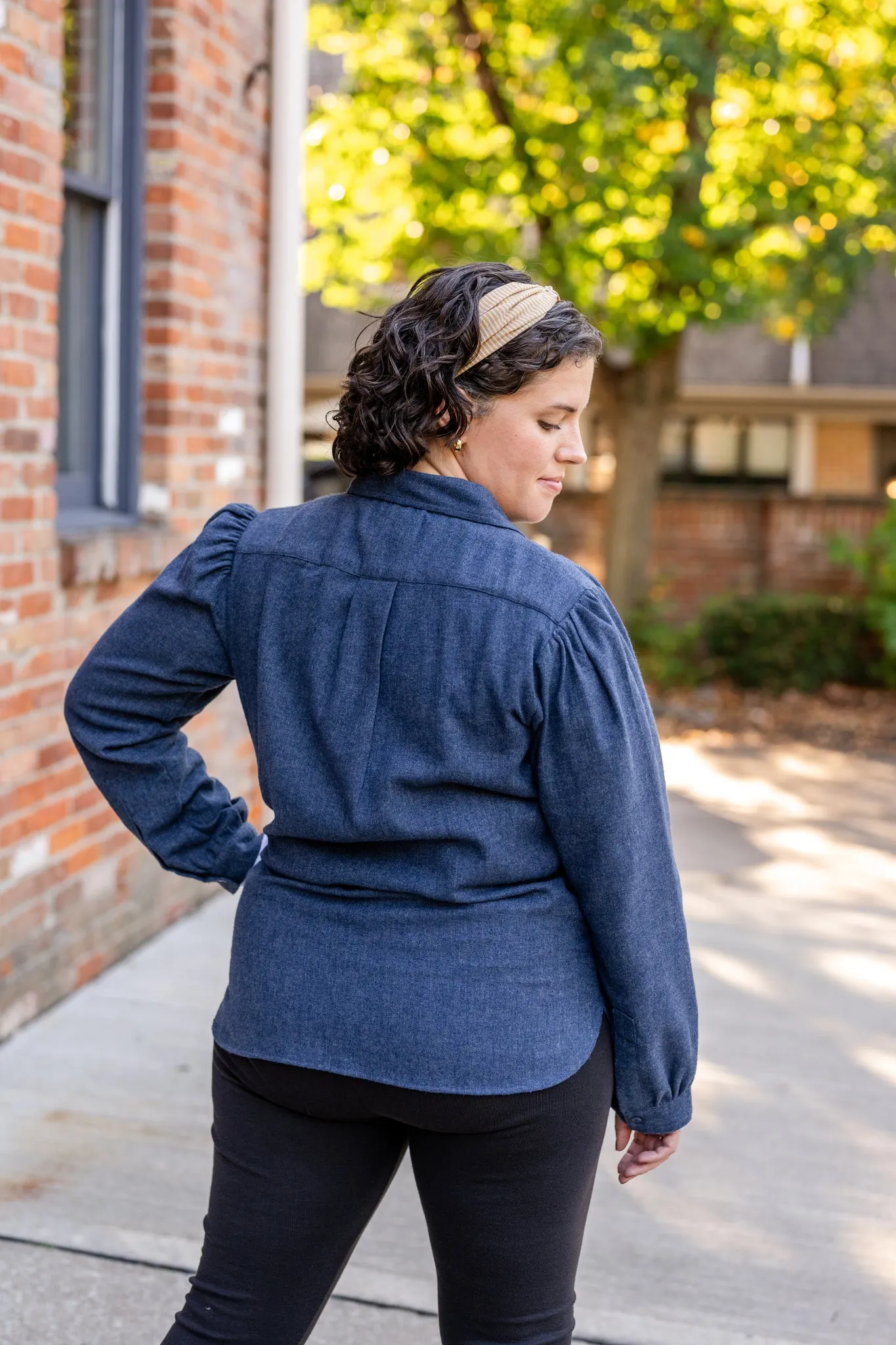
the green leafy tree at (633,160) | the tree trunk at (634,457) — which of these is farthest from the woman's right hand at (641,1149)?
the tree trunk at (634,457)

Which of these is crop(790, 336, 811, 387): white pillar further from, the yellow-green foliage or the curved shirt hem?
the curved shirt hem

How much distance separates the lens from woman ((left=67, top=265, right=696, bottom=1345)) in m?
1.54

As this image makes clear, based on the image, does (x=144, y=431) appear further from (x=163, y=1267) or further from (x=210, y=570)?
(x=210, y=570)

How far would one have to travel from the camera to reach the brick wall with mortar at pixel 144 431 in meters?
3.72

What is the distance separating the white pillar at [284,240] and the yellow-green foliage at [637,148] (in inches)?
209

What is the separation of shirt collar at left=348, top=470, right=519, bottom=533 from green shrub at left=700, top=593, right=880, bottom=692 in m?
10.2

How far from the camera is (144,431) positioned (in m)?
4.70

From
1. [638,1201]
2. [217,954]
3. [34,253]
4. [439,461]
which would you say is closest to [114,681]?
[439,461]

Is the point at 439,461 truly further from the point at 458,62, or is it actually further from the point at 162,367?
the point at 458,62

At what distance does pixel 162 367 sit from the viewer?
467cm

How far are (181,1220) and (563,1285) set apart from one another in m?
1.60

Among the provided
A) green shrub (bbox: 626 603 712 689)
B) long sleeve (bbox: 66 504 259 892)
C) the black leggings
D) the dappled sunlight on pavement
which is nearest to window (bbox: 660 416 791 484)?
green shrub (bbox: 626 603 712 689)

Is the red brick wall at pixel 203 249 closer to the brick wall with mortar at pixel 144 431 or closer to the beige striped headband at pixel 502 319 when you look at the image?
the brick wall with mortar at pixel 144 431

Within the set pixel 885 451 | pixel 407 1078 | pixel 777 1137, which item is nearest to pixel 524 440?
pixel 407 1078
